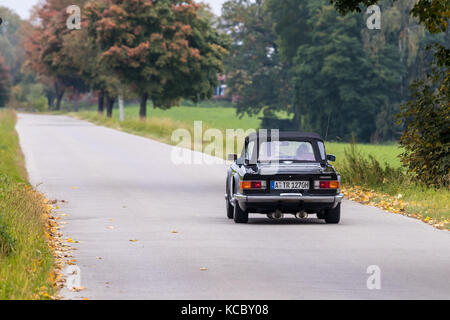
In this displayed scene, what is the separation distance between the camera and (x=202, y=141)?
4559 centimetres

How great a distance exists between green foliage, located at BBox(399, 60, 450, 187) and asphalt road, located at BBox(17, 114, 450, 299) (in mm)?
2609

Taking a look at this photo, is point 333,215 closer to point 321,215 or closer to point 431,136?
point 321,215

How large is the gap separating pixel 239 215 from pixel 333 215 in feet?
4.93

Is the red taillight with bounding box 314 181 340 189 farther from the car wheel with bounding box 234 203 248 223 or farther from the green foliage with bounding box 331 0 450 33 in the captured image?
the green foliage with bounding box 331 0 450 33

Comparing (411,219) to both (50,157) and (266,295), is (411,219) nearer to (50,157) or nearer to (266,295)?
(266,295)

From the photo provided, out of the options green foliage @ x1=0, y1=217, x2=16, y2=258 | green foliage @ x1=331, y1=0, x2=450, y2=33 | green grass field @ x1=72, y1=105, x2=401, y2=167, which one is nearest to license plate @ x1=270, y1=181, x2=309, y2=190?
green foliage @ x1=331, y1=0, x2=450, y2=33

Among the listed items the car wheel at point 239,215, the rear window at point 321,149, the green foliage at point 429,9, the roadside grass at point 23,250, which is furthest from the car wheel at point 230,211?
the green foliage at point 429,9

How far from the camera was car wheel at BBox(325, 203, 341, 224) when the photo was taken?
16.8 meters

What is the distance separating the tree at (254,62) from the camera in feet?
335

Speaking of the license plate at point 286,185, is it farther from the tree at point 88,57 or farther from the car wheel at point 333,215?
the tree at point 88,57

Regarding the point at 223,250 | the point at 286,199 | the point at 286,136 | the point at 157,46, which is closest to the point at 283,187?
the point at 286,199

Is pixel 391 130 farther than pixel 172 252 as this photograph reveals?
Yes
